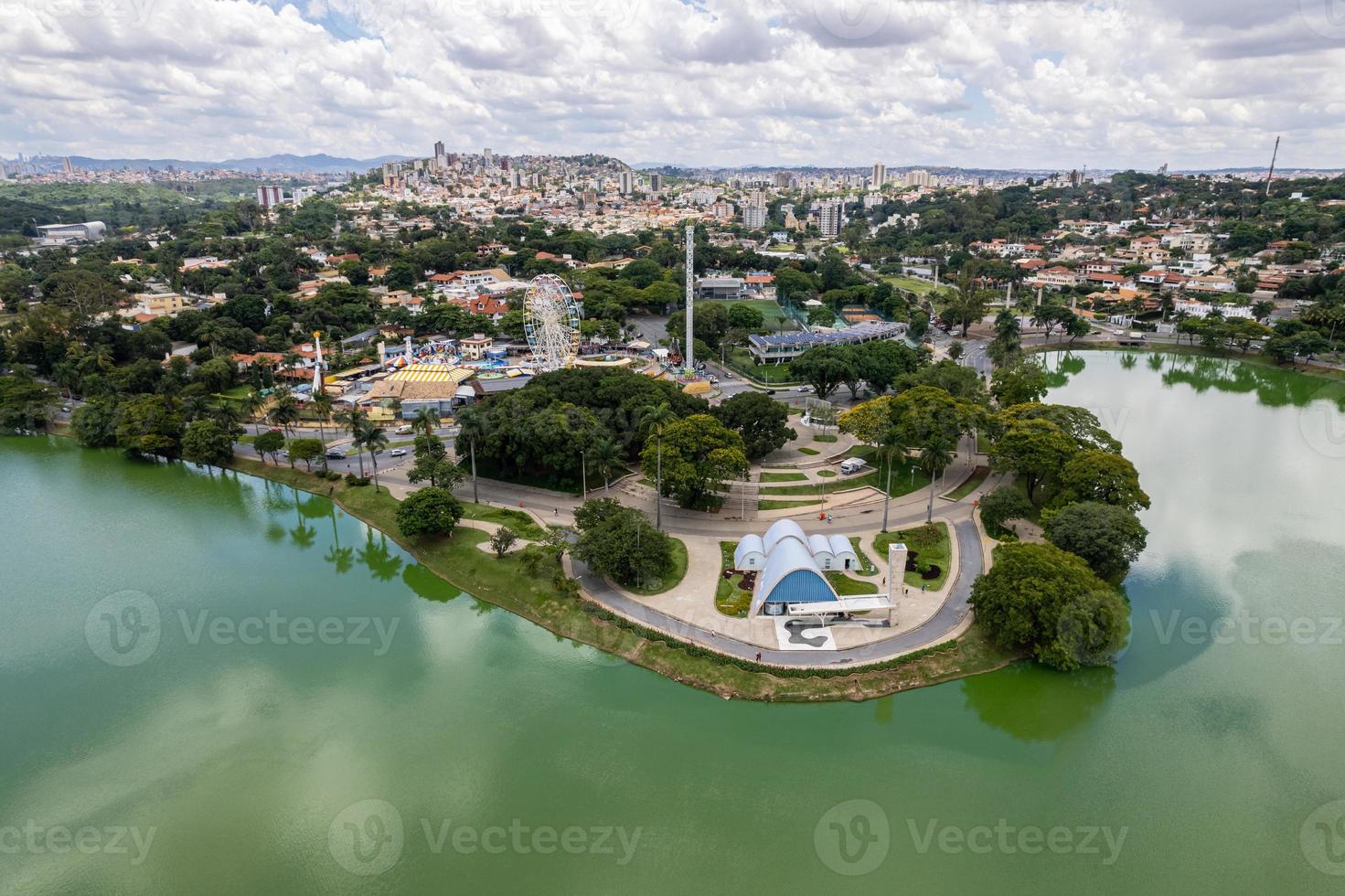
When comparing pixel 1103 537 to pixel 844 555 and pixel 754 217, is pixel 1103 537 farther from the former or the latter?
pixel 754 217

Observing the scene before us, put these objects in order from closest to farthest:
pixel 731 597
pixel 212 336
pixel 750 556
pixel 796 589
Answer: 1. pixel 796 589
2. pixel 731 597
3. pixel 750 556
4. pixel 212 336

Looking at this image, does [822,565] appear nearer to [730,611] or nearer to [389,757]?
[730,611]

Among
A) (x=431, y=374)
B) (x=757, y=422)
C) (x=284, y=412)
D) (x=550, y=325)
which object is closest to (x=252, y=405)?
(x=284, y=412)

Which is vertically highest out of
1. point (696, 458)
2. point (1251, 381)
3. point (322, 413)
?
point (696, 458)

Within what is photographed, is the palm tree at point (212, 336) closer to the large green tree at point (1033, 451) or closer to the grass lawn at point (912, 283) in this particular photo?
the large green tree at point (1033, 451)

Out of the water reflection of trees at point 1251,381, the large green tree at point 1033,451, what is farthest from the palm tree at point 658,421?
the water reflection of trees at point 1251,381

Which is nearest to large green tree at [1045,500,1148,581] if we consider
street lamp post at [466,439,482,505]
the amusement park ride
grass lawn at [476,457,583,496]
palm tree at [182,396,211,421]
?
grass lawn at [476,457,583,496]
